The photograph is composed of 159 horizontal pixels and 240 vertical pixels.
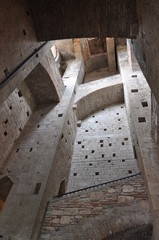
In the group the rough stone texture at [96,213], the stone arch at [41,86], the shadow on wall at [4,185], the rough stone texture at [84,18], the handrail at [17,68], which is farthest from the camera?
the stone arch at [41,86]

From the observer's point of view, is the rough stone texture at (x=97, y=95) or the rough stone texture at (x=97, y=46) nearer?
the rough stone texture at (x=97, y=95)

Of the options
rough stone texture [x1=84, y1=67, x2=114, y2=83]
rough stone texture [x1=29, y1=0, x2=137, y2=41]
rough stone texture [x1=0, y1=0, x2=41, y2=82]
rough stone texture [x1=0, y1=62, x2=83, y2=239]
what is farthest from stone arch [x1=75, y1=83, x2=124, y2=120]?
rough stone texture [x1=0, y1=0, x2=41, y2=82]

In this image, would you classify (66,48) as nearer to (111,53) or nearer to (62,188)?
(111,53)

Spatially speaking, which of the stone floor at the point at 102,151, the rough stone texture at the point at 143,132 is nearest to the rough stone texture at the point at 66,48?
the rough stone texture at the point at 143,132

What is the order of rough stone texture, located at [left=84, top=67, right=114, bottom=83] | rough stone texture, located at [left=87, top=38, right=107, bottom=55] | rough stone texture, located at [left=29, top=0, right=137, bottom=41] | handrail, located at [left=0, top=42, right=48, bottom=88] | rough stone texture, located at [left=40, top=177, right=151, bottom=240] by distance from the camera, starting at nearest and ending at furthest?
rough stone texture, located at [left=40, top=177, right=151, bottom=240]
handrail, located at [left=0, top=42, right=48, bottom=88]
rough stone texture, located at [left=29, top=0, right=137, bottom=41]
rough stone texture, located at [left=84, top=67, right=114, bottom=83]
rough stone texture, located at [left=87, top=38, right=107, bottom=55]

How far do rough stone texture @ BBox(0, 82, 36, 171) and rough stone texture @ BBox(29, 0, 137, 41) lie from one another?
280 cm

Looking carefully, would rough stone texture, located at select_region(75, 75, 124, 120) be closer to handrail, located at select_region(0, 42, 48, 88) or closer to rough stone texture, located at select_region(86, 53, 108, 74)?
rough stone texture, located at select_region(86, 53, 108, 74)

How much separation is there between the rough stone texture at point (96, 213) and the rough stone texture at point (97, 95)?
5.44m

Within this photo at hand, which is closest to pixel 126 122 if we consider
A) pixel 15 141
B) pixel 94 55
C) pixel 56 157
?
pixel 56 157

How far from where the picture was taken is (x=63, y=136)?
8047 mm

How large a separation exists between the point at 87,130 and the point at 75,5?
18.8 ft

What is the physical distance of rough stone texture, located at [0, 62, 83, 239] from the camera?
4.97 metres

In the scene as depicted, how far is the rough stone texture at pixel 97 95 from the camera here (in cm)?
1062

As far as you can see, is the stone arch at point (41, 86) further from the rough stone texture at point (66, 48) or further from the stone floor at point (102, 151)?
the rough stone texture at point (66, 48)
